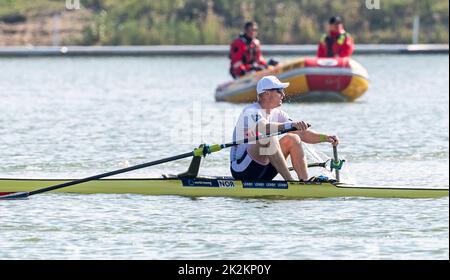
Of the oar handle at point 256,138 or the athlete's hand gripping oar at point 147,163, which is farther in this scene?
the athlete's hand gripping oar at point 147,163

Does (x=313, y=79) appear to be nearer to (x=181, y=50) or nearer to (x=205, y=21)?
(x=181, y=50)

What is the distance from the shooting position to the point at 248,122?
15375 millimetres

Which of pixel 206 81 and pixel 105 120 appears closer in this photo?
pixel 105 120

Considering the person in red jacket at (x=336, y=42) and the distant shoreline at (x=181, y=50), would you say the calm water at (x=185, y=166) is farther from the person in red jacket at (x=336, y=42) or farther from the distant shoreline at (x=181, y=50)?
the distant shoreline at (x=181, y=50)

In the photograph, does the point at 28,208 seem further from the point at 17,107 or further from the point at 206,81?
the point at 206,81

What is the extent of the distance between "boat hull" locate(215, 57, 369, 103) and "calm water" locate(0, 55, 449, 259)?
38cm

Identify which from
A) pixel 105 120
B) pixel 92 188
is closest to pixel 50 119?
pixel 105 120

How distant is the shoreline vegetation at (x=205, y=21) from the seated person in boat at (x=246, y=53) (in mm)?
17635

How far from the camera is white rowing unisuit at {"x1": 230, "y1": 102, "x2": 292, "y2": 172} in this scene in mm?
15344

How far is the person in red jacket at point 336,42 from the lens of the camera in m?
29.5

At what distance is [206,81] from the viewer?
3756cm

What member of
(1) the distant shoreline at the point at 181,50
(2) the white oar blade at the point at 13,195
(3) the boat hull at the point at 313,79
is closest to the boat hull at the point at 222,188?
(2) the white oar blade at the point at 13,195

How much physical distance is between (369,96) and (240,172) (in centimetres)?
1727

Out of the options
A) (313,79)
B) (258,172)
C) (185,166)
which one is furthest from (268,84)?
(313,79)
